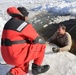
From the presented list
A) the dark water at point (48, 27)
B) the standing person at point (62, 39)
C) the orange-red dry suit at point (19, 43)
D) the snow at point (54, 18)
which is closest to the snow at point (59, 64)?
the snow at point (54, 18)

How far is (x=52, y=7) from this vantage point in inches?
423

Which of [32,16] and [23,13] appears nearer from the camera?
[23,13]

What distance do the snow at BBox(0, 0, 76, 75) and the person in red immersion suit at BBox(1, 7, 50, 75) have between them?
49cm

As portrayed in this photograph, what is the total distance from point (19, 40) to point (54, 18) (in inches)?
202

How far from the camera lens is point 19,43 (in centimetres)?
410

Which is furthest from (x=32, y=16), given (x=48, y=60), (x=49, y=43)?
(x=48, y=60)

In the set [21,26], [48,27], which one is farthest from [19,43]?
[48,27]

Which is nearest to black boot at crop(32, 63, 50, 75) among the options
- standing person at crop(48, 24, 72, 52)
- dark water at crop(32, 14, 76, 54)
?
standing person at crop(48, 24, 72, 52)

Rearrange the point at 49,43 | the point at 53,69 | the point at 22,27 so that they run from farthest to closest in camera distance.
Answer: the point at 49,43 < the point at 53,69 < the point at 22,27

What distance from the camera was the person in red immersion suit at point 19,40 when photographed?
4031 mm

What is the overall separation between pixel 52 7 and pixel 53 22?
2264 millimetres

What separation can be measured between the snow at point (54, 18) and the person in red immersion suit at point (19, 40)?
492 mm

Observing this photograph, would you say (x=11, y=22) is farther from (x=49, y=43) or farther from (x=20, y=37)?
(x=49, y=43)

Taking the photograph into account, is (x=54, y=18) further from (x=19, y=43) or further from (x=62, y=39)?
(x=19, y=43)
